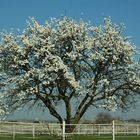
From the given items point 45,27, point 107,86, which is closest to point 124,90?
point 107,86

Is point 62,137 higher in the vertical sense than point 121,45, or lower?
lower

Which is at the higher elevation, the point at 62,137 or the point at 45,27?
the point at 45,27

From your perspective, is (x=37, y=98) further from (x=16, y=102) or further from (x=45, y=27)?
(x=45, y=27)

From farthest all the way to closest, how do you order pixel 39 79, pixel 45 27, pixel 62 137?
pixel 45 27 < pixel 39 79 < pixel 62 137

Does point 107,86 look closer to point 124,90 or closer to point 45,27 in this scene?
point 124,90

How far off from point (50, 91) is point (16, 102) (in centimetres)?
298

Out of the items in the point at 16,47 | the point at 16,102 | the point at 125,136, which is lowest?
the point at 125,136

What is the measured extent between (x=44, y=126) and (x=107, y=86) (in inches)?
237

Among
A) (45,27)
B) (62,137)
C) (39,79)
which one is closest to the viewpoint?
(62,137)

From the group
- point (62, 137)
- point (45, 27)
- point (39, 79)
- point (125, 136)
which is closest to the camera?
point (62, 137)

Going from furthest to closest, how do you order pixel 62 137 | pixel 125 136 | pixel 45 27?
pixel 125 136
pixel 45 27
pixel 62 137

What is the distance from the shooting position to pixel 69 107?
39.4 meters

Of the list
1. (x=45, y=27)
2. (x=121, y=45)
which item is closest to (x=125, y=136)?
(x=121, y=45)

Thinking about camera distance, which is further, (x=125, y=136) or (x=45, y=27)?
(x=125, y=136)
